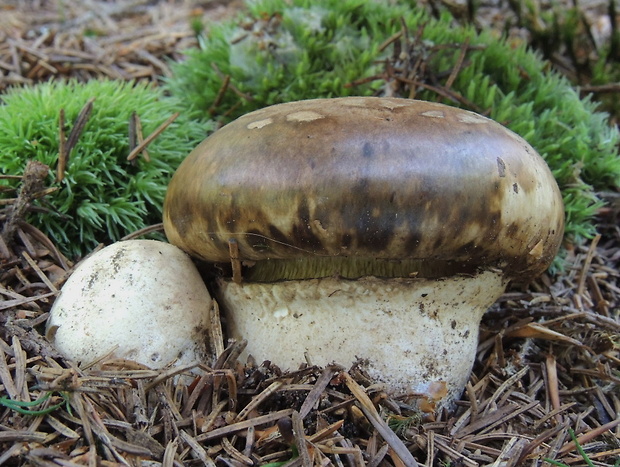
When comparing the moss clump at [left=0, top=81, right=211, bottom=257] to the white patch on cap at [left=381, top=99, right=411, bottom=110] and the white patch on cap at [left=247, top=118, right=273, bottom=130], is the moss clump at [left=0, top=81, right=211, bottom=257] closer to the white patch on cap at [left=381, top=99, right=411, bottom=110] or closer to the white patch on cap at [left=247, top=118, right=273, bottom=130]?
the white patch on cap at [left=247, top=118, right=273, bottom=130]

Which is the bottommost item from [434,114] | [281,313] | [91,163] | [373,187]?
[281,313]

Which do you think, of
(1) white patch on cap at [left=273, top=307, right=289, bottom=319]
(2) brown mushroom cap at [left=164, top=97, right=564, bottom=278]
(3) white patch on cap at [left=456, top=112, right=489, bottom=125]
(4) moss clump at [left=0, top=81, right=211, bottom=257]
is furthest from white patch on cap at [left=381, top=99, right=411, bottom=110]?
(4) moss clump at [left=0, top=81, right=211, bottom=257]

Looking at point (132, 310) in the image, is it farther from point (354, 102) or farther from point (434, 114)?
point (434, 114)

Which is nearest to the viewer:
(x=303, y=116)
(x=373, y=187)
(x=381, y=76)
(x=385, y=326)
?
(x=373, y=187)

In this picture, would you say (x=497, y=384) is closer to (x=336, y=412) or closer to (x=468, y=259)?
(x=468, y=259)

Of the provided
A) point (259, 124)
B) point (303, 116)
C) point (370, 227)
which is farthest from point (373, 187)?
point (259, 124)

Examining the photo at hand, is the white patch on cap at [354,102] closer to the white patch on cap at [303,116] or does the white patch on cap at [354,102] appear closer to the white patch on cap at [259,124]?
the white patch on cap at [303,116]

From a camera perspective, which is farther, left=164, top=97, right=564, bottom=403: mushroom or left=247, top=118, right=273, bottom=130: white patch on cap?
left=247, top=118, right=273, bottom=130: white patch on cap

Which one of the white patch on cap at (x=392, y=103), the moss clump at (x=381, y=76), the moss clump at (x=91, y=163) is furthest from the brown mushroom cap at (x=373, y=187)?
the moss clump at (x=381, y=76)
